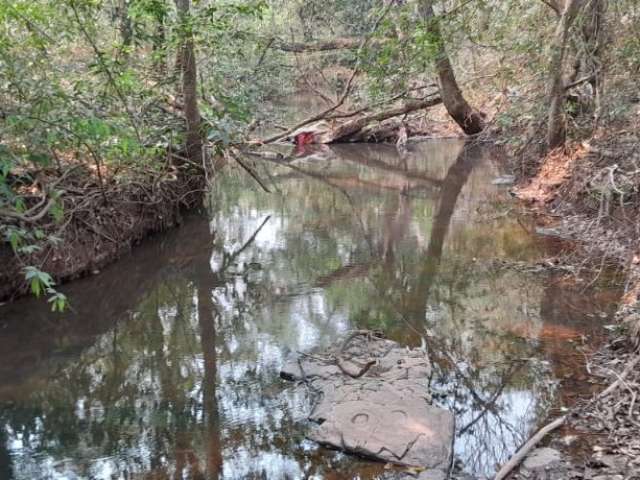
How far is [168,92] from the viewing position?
9.23 m

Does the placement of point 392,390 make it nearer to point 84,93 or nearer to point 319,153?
point 84,93

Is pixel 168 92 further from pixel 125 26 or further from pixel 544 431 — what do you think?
pixel 544 431

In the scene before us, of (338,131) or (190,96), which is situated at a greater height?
(190,96)

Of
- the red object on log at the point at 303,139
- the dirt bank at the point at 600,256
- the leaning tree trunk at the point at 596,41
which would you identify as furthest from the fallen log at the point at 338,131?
the leaning tree trunk at the point at 596,41

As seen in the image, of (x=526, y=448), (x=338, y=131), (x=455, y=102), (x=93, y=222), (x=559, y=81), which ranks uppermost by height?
(x=559, y=81)

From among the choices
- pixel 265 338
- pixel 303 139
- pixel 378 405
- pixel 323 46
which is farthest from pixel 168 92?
pixel 303 139

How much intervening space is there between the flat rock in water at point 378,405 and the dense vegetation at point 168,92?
6.36 ft

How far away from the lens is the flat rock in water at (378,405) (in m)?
3.62

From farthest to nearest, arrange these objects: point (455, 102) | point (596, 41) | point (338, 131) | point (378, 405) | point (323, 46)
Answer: point (338, 131), point (323, 46), point (455, 102), point (596, 41), point (378, 405)

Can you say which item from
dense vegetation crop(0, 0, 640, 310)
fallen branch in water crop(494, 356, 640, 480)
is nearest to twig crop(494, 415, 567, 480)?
fallen branch in water crop(494, 356, 640, 480)

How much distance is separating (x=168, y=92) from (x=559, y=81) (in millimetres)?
5772

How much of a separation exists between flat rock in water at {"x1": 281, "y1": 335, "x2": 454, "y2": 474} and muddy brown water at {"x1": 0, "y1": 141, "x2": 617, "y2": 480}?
11cm

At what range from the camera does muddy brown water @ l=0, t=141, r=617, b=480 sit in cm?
375

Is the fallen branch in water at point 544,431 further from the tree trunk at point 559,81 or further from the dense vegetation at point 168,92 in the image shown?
the tree trunk at point 559,81
